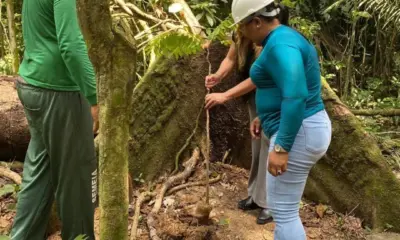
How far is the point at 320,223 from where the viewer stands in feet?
11.9

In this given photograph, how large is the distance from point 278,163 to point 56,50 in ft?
4.25

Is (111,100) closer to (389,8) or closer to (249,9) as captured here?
(249,9)

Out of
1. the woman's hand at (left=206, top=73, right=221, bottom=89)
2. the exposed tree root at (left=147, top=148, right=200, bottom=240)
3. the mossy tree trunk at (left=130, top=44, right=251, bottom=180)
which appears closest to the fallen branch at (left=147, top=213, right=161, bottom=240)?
the exposed tree root at (left=147, top=148, right=200, bottom=240)

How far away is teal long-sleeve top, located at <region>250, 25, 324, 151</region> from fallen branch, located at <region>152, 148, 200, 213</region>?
141 cm

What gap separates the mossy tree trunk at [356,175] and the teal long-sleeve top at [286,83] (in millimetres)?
1289

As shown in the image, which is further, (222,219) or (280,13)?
(222,219)

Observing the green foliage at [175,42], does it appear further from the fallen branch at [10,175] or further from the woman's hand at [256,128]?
the fallen branch at [10,175]

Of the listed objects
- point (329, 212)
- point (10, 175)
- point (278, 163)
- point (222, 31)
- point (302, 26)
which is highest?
point (222, 31)

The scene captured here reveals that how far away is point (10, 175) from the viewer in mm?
3953

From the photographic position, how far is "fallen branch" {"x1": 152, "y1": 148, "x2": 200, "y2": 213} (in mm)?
3629

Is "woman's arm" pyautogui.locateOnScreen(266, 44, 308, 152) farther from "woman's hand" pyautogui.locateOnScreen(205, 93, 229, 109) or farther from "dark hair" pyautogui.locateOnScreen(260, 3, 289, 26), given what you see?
"woman's hand" pyautogui.locateOnScreen(205, 93, 229, 109)

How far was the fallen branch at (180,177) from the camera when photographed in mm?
3629

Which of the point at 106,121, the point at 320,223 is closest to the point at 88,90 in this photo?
the point at 106,121

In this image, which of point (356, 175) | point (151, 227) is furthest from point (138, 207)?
point (356, 175)
